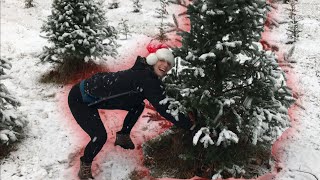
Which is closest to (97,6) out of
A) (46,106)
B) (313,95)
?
(46,106)

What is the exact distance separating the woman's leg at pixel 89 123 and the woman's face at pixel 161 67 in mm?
1043

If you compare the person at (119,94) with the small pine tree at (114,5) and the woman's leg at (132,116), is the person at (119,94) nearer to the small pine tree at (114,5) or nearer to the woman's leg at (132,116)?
the woman's leg at (132,116)

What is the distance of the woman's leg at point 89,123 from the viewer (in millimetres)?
5047

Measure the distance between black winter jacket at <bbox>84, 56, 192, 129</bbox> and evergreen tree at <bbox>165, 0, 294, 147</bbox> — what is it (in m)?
0.16

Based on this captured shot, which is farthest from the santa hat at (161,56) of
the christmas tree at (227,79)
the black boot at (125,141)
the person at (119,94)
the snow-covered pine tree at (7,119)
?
the snow-covered pine tree at (7,119)

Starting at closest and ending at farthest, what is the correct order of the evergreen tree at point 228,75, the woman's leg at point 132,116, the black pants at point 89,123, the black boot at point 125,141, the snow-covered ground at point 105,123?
the evergreen tree at point 228,75
the black pants at point 89,123
the snow-covered ground at point 105,123
the woman's leg at point 132,116
the black boot at point 125,141

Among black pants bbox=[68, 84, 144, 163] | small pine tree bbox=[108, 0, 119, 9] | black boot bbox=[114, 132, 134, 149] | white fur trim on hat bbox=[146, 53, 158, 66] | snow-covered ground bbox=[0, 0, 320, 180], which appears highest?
white fur trim on hat bbox=[146, 53, 158, 66]

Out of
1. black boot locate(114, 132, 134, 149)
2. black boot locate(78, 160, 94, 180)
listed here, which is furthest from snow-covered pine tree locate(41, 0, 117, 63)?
black boot locate(78, 160, 94, 180)

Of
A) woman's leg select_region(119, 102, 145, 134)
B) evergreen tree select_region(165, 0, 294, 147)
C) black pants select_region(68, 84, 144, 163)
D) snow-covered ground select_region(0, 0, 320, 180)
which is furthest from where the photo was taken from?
woman's leg select_region(119, 102, 145, 134)

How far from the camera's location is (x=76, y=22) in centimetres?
867

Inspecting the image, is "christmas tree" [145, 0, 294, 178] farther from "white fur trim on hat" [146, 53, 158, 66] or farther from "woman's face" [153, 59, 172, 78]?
"white fur trim on hat" [146, 53, 158, 66]

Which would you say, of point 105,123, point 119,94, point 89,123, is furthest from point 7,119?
point 119,94

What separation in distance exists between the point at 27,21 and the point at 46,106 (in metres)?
→ 6.93

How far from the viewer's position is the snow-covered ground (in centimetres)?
548
